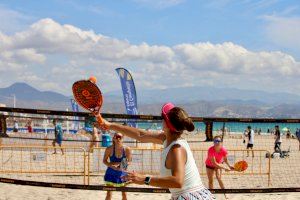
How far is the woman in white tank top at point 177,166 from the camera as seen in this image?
365 cm

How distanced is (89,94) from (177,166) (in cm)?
181

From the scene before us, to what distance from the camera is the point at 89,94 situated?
518 centimetres

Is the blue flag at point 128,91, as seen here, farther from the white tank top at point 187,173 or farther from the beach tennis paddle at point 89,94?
the white tank top at point 187,173

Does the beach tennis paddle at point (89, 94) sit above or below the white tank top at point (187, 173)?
above

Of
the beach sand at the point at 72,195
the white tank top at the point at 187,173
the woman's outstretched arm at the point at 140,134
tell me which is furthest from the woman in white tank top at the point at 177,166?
the beach sand at the point at 72,195

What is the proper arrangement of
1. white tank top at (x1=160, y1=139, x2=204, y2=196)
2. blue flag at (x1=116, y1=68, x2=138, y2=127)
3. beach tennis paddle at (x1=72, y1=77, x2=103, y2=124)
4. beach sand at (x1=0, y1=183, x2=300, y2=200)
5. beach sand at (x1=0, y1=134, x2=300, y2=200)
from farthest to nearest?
blue flag at (x1=116, y1=68, x2=138, y2=127)
beach sand at (x1=0, y1=134, x2=300, y2=200)
beach sand at (x1=0, y1=183, x2=300, y2=200)
beach tennis paddle at (x1=72, y1=77, x2=103, y2=124)
white tank top at (x1=160, y1=139, x2=204, y2=196)

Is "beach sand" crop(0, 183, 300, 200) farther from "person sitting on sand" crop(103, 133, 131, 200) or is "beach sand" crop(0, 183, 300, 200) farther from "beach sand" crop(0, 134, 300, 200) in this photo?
"person sitting on sand" crop(103, 133, 131, 200)

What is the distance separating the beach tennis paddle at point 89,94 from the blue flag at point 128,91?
17052 mm

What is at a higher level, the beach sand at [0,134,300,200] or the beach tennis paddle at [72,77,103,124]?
the beach tennis paddle at [72,77,103,124]

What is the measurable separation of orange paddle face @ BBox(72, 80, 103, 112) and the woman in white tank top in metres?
1.39

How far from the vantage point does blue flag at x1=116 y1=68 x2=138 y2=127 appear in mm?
22469

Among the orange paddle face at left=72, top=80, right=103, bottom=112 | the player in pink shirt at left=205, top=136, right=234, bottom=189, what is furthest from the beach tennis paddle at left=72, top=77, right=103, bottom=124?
the player in pink shirt at left=205, top=136, right=234, bottom=189

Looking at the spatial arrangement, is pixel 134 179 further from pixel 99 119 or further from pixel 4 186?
pixel 4 186

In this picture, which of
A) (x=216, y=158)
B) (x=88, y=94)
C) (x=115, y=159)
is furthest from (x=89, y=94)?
(x=216, y=158)
